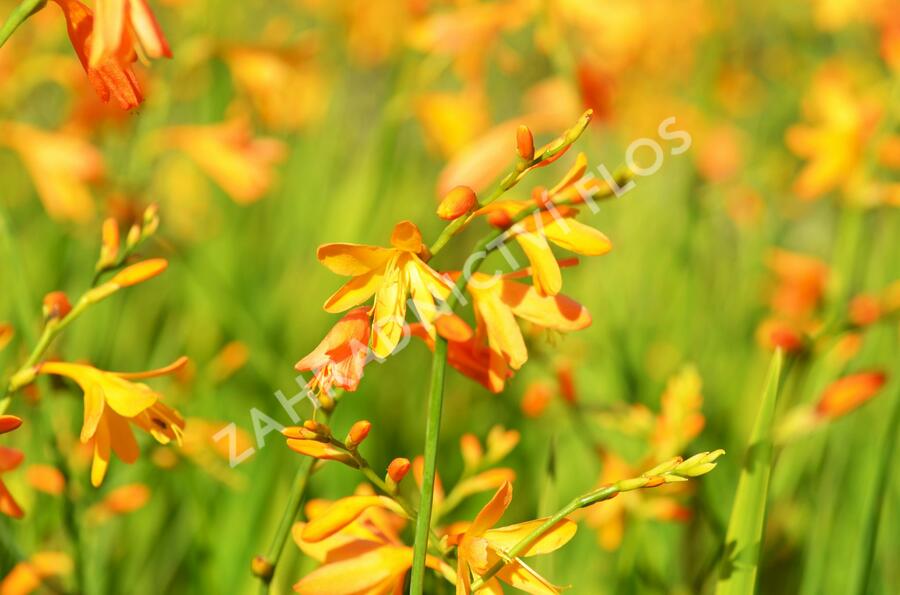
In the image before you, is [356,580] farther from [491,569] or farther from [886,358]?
[886,358]

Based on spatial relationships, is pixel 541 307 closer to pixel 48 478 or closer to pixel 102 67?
pixel 102 67

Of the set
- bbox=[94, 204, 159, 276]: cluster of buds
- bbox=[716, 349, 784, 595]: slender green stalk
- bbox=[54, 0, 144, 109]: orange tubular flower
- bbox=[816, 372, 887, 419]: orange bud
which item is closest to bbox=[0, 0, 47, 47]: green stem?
bbox=[54, 0, 144, 109]: orange tubular flower

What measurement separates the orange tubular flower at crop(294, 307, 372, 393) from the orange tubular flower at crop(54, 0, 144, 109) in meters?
0.20

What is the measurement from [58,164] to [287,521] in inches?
42.2

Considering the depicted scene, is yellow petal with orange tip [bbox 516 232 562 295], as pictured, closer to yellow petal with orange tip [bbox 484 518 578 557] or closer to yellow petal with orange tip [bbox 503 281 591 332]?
yellow petal with orange tip [bbox 503 281 591 332]

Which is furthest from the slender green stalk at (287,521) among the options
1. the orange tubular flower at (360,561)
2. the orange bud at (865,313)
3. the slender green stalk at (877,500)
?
the orange bud at (865,313)

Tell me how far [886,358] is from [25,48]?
72.0 inches

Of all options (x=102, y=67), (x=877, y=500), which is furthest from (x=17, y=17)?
(x=877, y=500)

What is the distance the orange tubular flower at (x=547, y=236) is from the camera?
605 millimetres

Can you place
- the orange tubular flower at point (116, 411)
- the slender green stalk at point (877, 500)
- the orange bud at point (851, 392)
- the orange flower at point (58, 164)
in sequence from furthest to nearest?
the orange flower at point (58, 164), the orange bud at point (851, 392), the slender green stalk at point (877, 500), the orange tubular flower at point (116, 411)

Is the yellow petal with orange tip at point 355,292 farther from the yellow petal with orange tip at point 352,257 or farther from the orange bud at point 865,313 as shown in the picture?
the orange bud at point 865,313

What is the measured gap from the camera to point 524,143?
0.58 metres

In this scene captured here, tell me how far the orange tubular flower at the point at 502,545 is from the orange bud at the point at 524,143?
0.20 meters

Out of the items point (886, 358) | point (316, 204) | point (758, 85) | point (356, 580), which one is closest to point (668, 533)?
point (886, 358)
